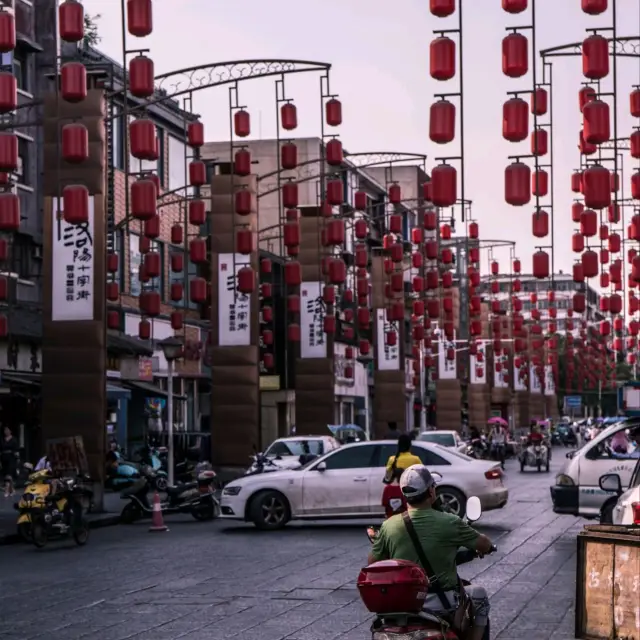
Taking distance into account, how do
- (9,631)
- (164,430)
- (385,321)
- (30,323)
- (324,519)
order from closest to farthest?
(9,631), (324,519), (30,323), (164,430), (385,321)

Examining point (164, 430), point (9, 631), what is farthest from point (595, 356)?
point (9, 631)

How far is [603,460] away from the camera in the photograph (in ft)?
75.2

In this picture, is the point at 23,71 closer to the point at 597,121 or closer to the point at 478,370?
the point at 597,121

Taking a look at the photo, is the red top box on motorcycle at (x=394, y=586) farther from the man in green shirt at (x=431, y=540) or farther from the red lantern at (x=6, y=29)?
the red lantern at (x=6, y=29)

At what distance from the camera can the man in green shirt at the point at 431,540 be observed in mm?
8266

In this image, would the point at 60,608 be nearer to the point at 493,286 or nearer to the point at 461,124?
the point at 461,124

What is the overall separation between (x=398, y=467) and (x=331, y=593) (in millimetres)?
3422

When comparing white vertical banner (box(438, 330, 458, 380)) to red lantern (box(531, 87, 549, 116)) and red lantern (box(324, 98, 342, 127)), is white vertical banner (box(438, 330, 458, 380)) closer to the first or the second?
red lantern (box(324, 98, 342, 127))

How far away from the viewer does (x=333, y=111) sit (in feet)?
107

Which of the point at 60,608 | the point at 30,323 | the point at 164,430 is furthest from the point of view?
the point at 164,430

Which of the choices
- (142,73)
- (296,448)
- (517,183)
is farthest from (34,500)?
(296,448)

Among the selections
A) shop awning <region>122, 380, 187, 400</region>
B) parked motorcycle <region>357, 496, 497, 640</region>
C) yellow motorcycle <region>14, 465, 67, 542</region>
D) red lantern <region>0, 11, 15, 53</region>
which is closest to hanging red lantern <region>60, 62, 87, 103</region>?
red lantern <region>0, 11, 15, 53</region>

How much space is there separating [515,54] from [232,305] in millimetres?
18816

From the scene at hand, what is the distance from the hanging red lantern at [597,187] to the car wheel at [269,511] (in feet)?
23.6
